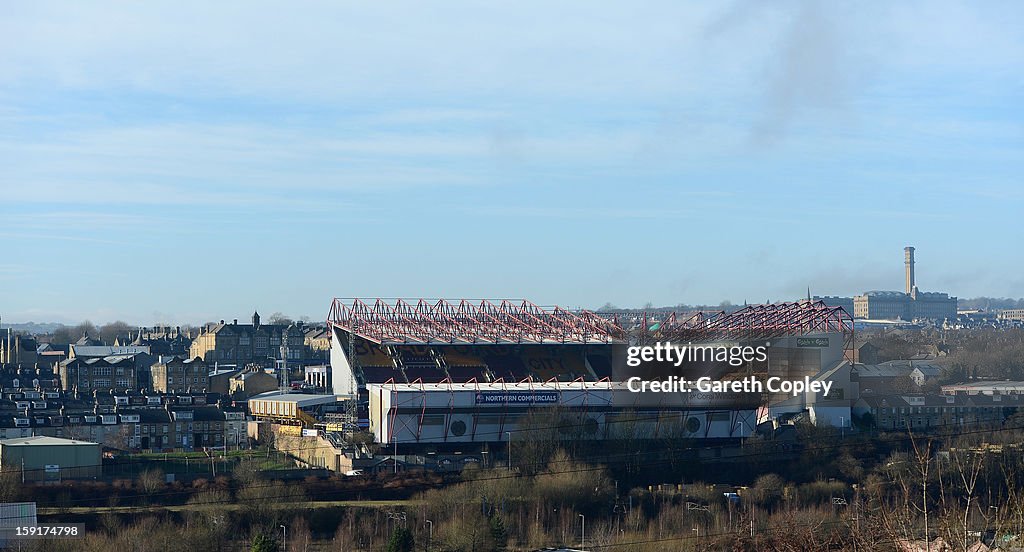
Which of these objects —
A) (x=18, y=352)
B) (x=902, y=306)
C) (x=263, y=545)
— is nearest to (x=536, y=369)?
(x=263, y=545)

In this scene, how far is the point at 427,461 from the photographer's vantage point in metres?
30.9

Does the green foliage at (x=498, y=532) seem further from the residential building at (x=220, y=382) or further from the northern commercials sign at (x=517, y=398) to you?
the residential building at (x=220, y=382)

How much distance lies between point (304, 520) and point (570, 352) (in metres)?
20.3

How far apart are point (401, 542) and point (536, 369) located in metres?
21.8

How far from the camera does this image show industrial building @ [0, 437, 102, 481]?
28.2 meters

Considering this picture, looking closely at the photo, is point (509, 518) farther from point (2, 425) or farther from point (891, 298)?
point (891, 298)

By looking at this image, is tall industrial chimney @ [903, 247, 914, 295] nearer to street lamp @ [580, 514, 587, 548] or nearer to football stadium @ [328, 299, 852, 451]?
football stadium @ [328, 299, 852, 451]

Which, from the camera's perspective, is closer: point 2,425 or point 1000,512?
point 1000,512

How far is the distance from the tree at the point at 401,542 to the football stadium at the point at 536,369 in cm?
1093

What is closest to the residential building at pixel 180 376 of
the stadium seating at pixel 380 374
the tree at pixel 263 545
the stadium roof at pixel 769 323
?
the stadium seating at pixel 380 374

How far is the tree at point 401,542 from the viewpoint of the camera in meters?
20.5

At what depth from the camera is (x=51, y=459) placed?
28859mm

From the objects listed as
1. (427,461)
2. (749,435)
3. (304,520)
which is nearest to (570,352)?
(749,435)

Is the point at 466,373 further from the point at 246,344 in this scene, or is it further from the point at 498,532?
the point at 246,344
